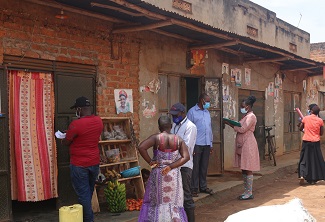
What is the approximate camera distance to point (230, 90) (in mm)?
10672

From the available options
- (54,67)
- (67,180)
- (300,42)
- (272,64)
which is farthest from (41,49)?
(300,42)

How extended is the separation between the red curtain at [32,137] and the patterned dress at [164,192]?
184cm

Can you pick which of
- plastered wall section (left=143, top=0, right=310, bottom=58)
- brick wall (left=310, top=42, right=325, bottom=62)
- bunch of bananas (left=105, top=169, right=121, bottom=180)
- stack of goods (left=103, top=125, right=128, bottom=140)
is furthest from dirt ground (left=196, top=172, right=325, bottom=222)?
brick wall (left=310, top=42, right=325, bottom=62)

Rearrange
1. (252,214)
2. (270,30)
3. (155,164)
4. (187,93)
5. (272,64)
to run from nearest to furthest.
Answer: (252,214), (155,164), (187,93), (272,64), (270,30)

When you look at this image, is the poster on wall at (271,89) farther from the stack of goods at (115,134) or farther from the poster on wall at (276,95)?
the stack of goods at (115,134)

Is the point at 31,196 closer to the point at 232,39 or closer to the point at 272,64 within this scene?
the point at 232,39

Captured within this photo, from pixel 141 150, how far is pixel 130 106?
273 cm

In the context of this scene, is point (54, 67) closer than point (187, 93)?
Yes

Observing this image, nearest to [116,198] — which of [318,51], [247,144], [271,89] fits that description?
[247,144]

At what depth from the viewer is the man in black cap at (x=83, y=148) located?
16.5ft

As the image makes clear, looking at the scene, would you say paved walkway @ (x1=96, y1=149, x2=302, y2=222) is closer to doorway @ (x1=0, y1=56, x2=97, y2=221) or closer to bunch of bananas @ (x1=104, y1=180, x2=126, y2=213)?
bunch of bananas @ (x1=104, y1=180, x2=126, y2=213)

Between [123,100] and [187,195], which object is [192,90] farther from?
[187,195]

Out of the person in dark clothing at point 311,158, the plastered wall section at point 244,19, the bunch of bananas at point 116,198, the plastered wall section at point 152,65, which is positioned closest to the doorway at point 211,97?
the plastered wall section at point 152,65

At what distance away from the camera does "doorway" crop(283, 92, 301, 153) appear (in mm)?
14469
